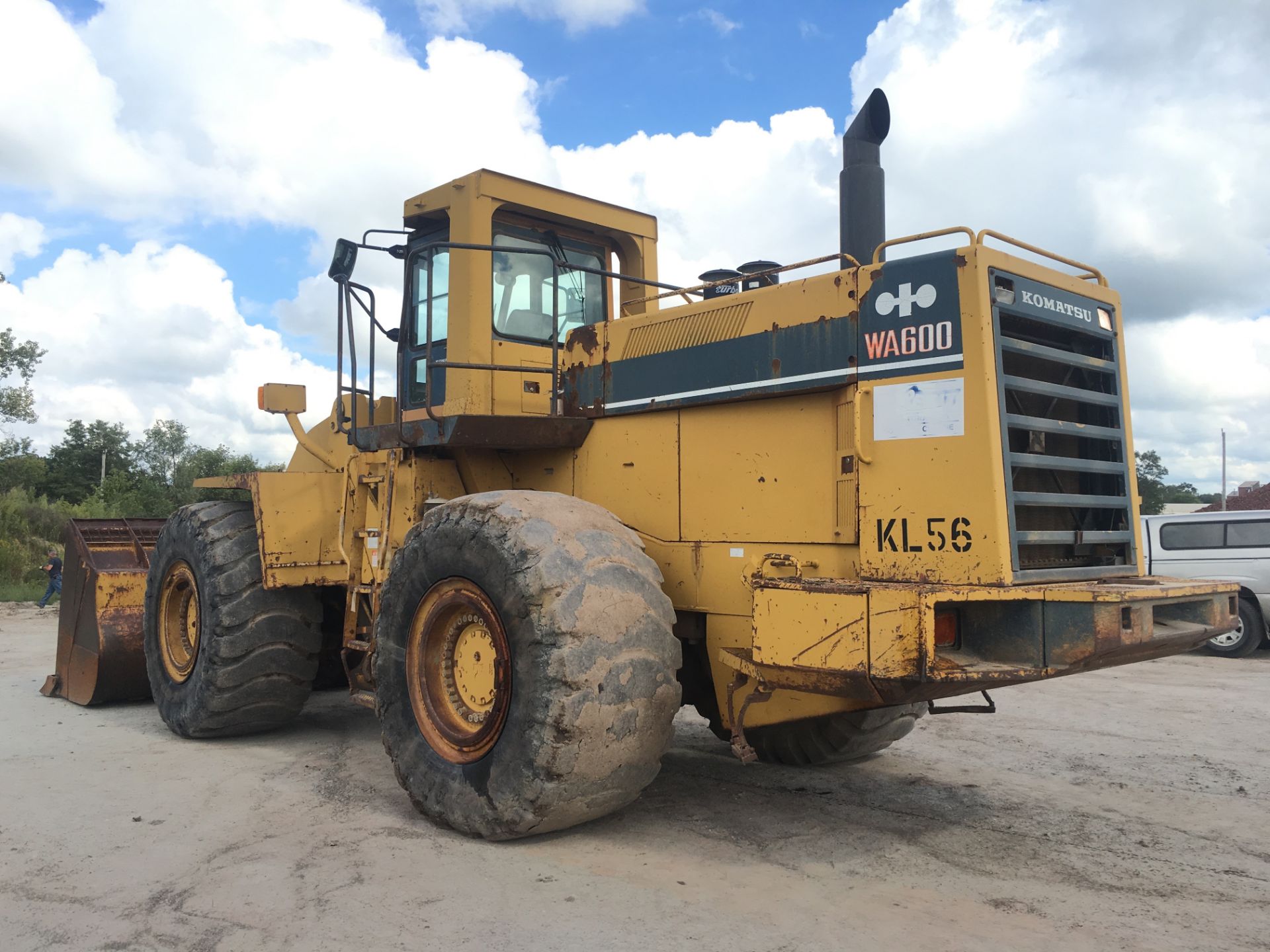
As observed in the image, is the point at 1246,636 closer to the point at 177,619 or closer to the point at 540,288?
the point at 540,288

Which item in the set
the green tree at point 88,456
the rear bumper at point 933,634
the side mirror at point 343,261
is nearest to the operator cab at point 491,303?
the side mirror at point 343,261

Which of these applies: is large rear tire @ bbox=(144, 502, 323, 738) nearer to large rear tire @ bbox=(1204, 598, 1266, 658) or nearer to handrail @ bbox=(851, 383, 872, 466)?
handrail @ bbox=(851, 383, 872, 466)

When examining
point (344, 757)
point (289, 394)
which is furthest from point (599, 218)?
point (344, 757)

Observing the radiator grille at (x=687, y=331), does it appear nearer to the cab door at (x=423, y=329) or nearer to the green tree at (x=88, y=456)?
the cab door at (x=423, y=329)

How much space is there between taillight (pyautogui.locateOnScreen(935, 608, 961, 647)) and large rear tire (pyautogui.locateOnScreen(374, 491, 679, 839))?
1.15 metres

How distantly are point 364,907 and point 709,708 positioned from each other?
2487mm

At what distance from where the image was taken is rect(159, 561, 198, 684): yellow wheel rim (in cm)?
751

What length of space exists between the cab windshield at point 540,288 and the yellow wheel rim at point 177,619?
10.3 feet

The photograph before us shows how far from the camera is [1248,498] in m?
40.9

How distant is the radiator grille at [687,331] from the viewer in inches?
203

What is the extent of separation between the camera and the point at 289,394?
776cm

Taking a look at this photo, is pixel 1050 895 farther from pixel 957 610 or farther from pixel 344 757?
pixel 344 757

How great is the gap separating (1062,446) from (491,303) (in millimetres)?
3398

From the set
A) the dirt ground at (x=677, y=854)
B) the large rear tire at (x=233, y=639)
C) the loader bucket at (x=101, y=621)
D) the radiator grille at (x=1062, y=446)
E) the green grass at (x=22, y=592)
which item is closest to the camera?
the dirt ground at (x=677, y=854)
